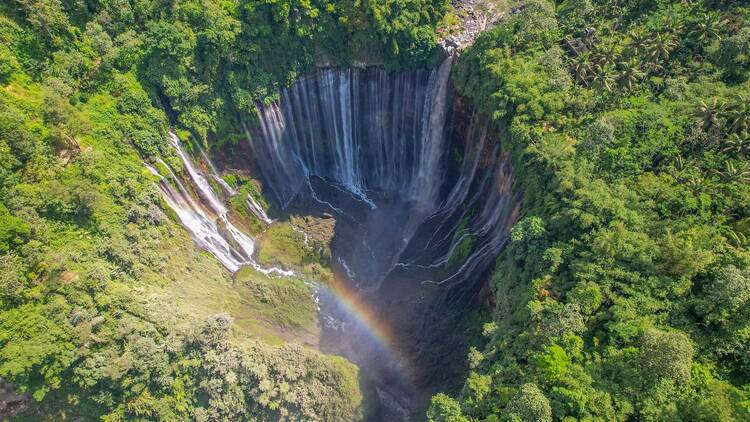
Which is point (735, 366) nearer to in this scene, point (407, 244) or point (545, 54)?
point (545, 54)

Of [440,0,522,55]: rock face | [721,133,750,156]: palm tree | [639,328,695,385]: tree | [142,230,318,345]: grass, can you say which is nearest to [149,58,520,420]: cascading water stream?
[142,230,318,345]: grass

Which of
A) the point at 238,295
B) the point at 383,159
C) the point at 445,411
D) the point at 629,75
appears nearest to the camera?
the point at 445,411

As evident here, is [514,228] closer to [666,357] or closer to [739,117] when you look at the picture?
[666,357]

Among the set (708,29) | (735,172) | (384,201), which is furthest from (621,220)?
(384,201)

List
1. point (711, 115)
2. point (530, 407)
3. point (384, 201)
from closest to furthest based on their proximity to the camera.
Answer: point (530, 407) < point (711, 115) < point (384, 201)

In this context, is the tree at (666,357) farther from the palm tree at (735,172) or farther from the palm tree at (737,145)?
the palm tree at (737,145)

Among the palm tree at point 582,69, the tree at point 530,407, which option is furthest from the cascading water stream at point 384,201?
the tree at point 530,407

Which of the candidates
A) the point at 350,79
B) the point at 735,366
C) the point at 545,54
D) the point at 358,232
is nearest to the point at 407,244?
the point at 358,232
